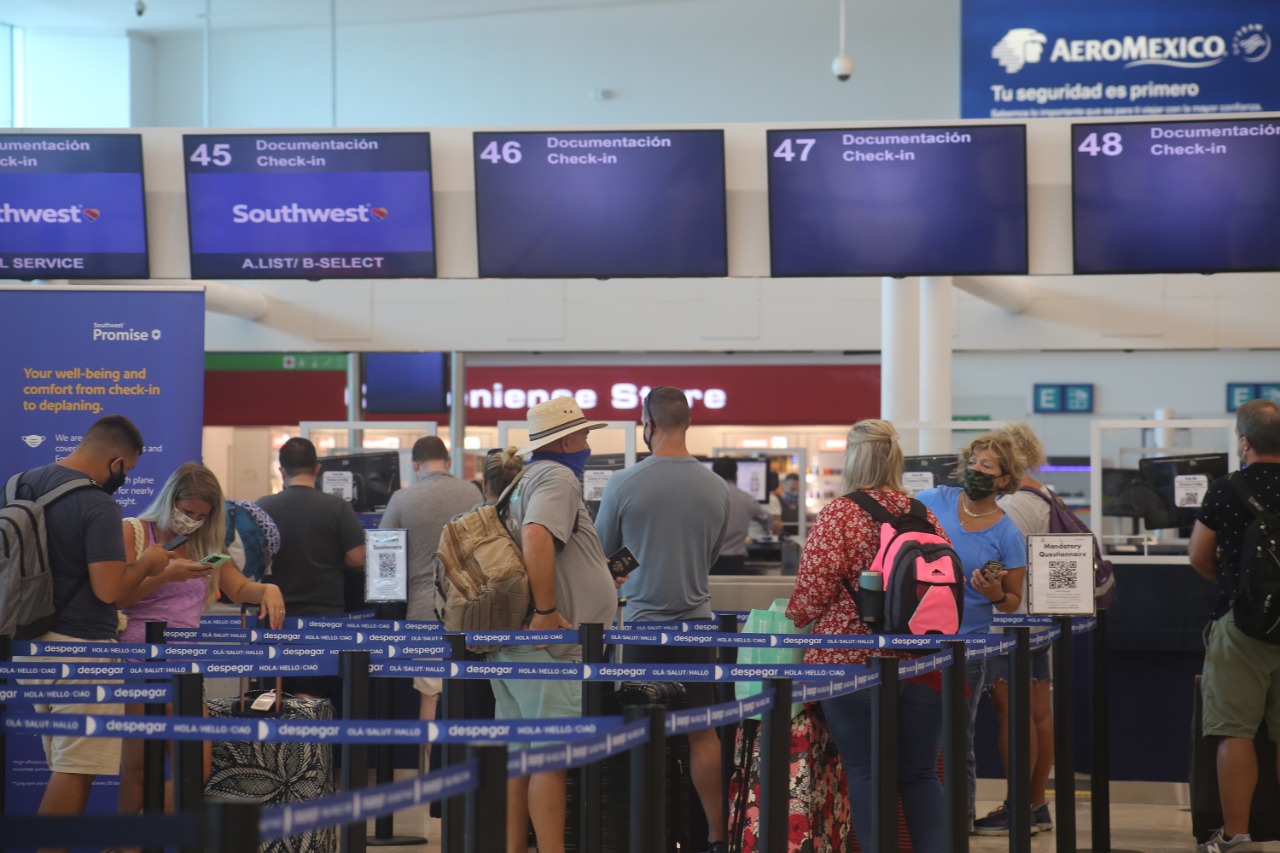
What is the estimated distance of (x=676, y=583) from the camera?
462 cm

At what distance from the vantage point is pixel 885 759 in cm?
338

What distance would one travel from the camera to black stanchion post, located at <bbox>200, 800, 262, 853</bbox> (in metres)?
1.68

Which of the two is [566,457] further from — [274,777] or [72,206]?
[72,206]

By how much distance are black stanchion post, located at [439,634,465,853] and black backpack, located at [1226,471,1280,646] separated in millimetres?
2448

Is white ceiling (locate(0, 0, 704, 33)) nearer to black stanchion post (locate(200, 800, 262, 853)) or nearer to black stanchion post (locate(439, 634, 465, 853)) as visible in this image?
black stanchion post (locate(439, 634, 465, 853))

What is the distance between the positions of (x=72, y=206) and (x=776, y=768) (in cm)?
463

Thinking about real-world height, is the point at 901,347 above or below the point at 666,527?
above

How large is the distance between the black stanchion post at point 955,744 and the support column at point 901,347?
518 centimetres

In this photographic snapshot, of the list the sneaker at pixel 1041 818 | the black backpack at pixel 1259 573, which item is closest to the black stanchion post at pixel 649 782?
the black backpack at pixel 1259 573

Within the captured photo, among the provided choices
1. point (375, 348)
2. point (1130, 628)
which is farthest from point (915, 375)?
point (375, 348)

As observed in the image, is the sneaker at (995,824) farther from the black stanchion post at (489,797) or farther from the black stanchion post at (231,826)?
the black stanchion post at (231,826)

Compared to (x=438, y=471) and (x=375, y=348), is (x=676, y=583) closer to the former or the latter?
(x=438, y=471)

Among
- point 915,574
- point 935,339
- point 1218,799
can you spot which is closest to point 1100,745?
point 1218,799

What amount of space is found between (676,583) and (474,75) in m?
11.3
